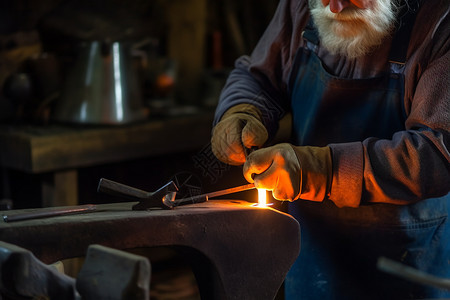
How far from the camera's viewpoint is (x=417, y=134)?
1.74m

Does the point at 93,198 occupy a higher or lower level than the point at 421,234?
lower

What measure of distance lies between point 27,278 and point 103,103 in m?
2.11

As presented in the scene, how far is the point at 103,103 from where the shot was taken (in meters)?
3.32

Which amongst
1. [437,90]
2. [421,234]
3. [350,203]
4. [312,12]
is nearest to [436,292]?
[421,234]

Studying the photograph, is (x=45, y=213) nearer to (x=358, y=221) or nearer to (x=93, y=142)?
(x=358, y=221)

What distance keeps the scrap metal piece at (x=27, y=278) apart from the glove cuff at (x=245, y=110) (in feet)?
3.04

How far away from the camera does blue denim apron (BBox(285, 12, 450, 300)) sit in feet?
6.30

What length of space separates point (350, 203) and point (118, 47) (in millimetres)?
1959

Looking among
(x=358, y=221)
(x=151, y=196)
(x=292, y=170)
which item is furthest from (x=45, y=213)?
(x=358, y=221)

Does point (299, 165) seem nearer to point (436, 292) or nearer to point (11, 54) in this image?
point (436, 292)

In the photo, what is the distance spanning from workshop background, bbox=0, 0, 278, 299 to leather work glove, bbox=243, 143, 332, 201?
79 centimetres

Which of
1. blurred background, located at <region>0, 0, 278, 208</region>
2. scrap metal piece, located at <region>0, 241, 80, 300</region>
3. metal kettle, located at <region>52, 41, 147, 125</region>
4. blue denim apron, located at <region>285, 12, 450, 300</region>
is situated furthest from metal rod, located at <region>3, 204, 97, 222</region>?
metal kettle, located at <region>52, 41, 147, 125</region>

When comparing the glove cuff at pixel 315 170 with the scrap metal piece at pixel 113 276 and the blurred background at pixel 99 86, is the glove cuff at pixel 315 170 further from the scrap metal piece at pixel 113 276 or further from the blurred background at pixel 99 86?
the blurred background at pixel 99 86

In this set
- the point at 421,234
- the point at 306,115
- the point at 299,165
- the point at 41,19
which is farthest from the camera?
the point at 41,19
